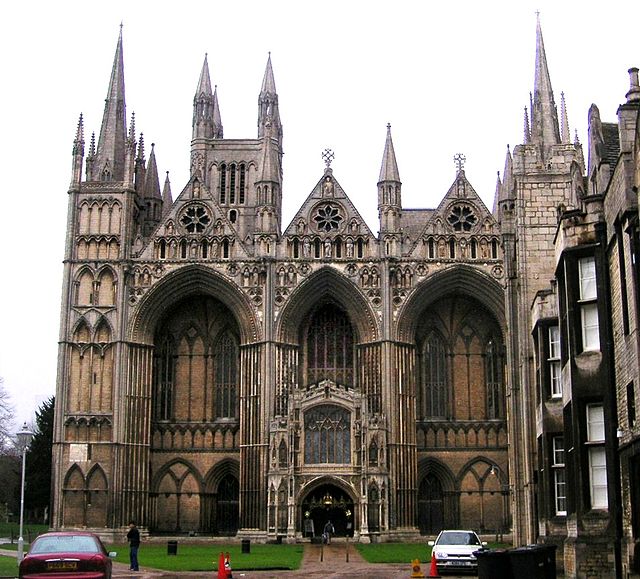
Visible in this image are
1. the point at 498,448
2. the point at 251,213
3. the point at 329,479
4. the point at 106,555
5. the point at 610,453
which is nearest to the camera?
the point at 106,555

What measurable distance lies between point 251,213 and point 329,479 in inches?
833

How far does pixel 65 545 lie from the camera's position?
1970cm

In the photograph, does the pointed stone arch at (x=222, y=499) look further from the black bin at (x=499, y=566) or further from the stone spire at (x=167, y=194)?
the black bin at (x=499, y=566)

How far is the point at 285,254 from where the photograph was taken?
2325 inches

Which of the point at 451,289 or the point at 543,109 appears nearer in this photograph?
the point at 543,109

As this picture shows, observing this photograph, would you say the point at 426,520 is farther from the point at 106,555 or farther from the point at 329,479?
the point at 106,555

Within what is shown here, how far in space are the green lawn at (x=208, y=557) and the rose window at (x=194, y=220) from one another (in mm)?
17780

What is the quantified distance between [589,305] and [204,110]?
52.7 metres

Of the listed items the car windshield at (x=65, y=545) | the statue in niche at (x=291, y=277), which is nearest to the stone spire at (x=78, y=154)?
the statue in niche at (x=291, y=277)

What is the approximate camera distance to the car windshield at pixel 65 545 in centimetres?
1953

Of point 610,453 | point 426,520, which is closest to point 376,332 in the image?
point 426,520

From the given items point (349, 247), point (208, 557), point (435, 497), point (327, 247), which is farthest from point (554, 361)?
point (435, 497)

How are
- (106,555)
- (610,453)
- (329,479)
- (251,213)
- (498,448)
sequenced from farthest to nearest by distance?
(251,213) → (498,448) → (329,479) → (610,453) → (106,555)

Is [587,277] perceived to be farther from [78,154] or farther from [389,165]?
[78,154]
